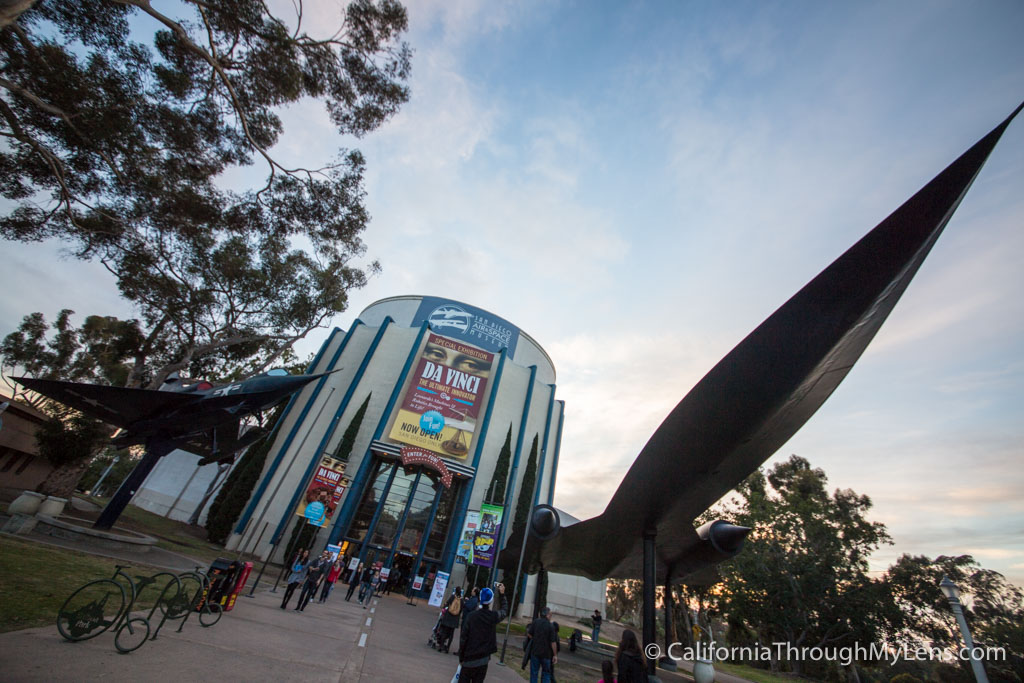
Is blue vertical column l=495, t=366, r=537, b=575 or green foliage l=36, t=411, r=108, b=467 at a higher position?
blue vertical column l=495, t=366, r=537, b=575

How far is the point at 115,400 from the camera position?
10242 mm

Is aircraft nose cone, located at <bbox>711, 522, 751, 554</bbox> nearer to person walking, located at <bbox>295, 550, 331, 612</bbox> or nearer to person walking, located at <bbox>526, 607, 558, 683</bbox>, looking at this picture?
person walking, located at <bbox>526, 607, 558, 683</bbox>

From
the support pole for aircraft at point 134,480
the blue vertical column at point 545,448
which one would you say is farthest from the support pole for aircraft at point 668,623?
the support pole for aircraft at point 134,480

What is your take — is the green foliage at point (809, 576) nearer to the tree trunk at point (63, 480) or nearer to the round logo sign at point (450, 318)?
the round logo sign at point (450, 318)

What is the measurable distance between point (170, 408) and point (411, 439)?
1358 centimetres

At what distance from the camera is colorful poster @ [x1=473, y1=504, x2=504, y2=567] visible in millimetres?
14875

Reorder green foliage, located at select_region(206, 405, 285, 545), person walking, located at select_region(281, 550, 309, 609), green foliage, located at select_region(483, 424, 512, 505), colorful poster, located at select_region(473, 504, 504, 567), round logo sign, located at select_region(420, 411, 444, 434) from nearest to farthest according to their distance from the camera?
1. person walking, located at select_region(281, 550, 309, 609)
2. colorful poster, located at select_region(473, 504, 504, 567)
3. green foliage, located at select_region(206, 405, 285, 545)
4. green foliage, located at select_region(483, 424, 512, 505)
5. round logo sign, located at select_region(420, 411, 444, 434)

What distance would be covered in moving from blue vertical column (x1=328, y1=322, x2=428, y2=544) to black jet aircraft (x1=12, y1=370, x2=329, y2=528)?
1065cm

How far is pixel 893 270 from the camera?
13.0ft

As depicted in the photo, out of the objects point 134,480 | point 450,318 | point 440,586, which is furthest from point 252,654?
point 450,318

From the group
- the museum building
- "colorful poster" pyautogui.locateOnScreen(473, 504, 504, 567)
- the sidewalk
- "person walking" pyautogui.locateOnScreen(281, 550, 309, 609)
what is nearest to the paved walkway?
the sidewalk

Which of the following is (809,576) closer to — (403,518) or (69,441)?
(403,518)

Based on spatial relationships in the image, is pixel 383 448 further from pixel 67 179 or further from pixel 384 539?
pixel 67 179

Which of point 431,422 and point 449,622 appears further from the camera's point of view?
point 431,422
